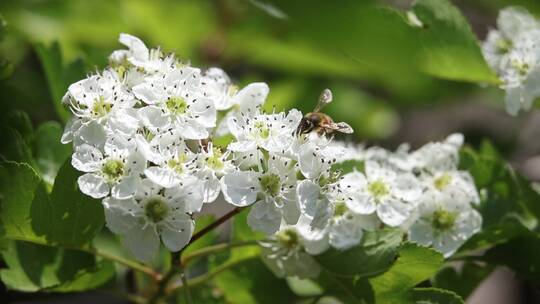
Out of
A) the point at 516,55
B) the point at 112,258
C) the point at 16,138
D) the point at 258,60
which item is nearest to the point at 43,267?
the point at 112,258

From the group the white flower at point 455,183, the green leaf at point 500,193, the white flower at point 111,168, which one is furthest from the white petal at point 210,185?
the green leaf at point 500,193

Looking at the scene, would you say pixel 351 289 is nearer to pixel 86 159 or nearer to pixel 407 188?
pixel 407 188

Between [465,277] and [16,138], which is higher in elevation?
[16,138]

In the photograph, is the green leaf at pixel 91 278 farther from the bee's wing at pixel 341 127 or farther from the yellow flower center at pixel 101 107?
the bee's wing at pixel 341 127

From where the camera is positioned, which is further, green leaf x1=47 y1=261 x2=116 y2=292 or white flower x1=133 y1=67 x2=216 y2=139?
green leaf x1=47 y1=261 x2=116 y2=292

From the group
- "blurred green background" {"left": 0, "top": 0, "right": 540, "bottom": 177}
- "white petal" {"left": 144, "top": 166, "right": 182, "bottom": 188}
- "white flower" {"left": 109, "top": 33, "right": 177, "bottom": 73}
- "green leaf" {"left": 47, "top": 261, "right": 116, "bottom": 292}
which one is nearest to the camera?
"white petal" {"left": 144, "top": 166, "right": 182, "bottom": 188}

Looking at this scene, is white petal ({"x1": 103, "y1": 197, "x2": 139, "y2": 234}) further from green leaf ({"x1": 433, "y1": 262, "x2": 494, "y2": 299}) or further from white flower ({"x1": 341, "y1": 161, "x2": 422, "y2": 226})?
green leaf ({"x1": 433, "y1": 262, "x2": 494, "y2": 299})

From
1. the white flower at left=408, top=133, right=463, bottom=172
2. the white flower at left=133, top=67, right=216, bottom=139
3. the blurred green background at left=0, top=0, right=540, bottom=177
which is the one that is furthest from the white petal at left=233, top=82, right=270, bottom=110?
the blurred green background at left=0, top=0, right=540, bottom=177
